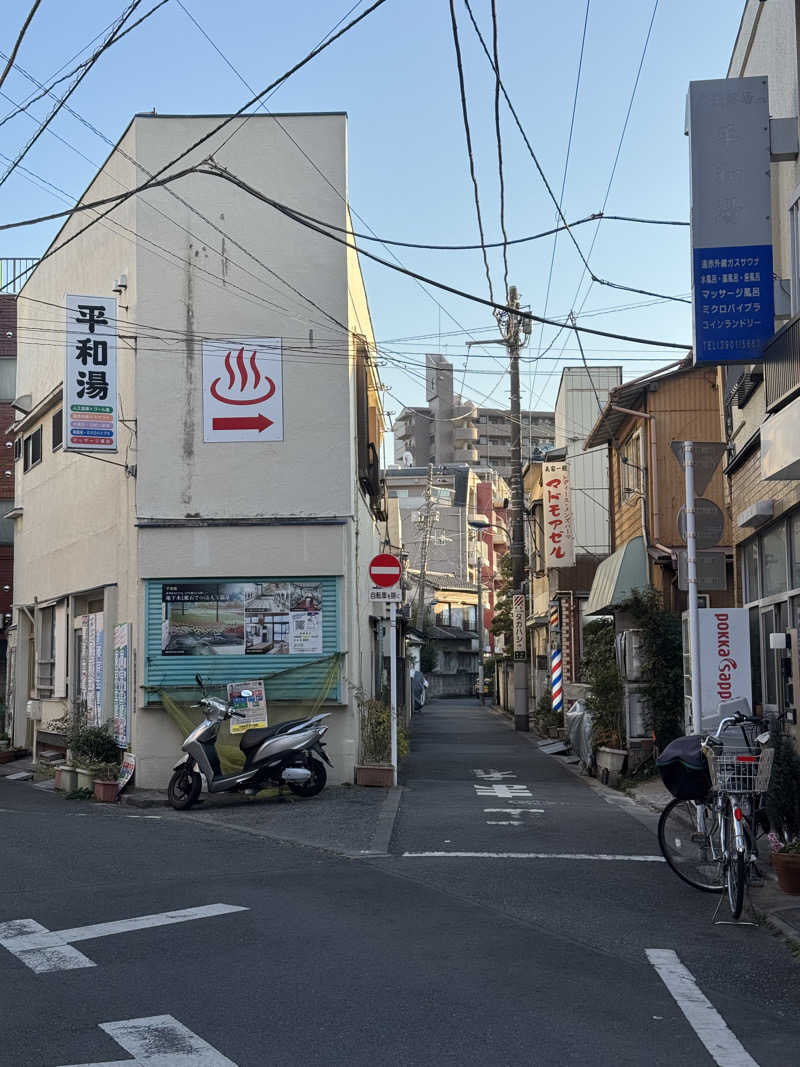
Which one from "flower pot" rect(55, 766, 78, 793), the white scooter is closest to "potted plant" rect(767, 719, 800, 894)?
the white scooter

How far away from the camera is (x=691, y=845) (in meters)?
9.12

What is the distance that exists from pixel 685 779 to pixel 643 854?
6.77 ft

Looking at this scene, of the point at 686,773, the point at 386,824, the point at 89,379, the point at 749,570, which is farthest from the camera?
the point at 89,379

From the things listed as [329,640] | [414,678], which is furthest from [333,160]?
[414,678]

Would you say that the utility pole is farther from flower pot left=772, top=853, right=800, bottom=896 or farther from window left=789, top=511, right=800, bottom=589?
flower pot left=772, top=853, right=800, bottom=896

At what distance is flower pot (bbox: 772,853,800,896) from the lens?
8.12 m

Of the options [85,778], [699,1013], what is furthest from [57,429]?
[699,1013]

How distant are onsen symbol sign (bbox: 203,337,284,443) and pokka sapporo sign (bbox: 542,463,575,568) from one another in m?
12.8

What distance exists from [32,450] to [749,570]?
1598 centimetres

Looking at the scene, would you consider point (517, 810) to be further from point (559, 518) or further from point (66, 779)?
point (559, 518)

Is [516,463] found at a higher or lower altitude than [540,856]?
higher

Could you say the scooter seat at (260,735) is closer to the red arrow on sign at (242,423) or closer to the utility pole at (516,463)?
the red arrow on sign at (242,423)

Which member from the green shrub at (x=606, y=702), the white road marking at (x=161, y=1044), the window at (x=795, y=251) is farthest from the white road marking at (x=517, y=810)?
the white road marking at (x=161, y=1044)

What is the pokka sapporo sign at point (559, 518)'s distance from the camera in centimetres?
2816
